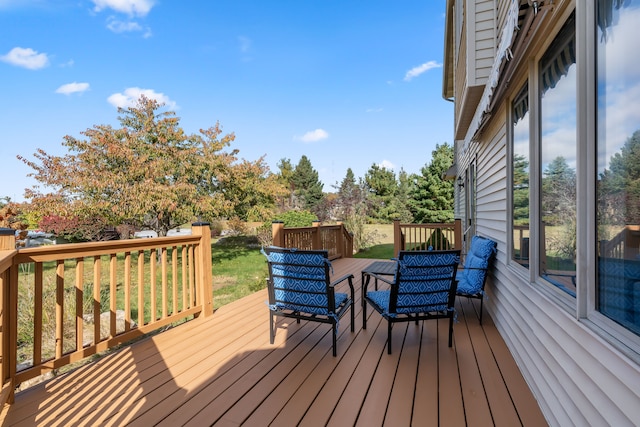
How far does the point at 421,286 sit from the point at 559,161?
4.69 feet

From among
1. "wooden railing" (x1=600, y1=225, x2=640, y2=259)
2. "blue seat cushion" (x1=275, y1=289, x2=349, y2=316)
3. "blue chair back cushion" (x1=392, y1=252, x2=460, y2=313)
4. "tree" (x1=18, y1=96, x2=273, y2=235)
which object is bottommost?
"blue seat cushion" (x1=275, y1=289, x2=349, y2=316)

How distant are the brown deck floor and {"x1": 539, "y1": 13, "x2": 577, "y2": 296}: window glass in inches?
35.0

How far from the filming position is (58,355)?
2.31 m

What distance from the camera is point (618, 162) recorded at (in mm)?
1207

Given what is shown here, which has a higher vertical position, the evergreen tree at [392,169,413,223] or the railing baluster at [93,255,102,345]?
the evergreen tree at [392,169,413,223]

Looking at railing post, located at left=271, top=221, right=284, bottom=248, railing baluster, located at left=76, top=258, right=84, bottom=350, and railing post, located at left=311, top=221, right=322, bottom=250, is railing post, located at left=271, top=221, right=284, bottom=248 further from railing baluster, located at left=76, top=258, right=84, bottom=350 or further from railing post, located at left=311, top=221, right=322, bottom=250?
railing baluster, located at left=76, top=258, right=84, bottom=350

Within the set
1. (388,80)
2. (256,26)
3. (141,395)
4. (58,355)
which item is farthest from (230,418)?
(388,80)

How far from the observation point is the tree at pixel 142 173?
833 cm

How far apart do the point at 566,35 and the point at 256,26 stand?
11036 mm

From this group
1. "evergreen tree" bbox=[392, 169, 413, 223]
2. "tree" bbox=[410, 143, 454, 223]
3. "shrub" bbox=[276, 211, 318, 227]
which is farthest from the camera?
"evergreen tree" bbox=[392, 169, 413, 223]

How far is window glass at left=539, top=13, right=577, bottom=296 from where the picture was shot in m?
1.65

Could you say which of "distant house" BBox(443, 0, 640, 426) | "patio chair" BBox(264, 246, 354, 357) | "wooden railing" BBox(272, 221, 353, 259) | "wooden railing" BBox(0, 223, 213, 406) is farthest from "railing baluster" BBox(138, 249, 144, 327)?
"distant house" BBox(443, 0, 640, 426)

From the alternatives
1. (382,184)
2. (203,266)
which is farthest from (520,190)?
(382,184)

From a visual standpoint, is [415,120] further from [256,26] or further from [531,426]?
[531,426]
